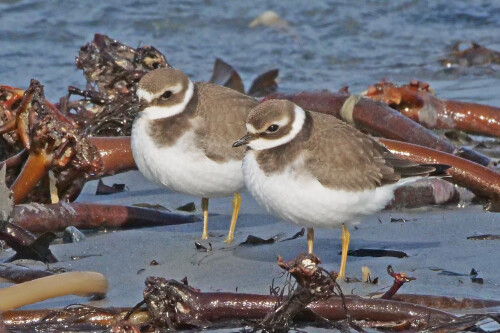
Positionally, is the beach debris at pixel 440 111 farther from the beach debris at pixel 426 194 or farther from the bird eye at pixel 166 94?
the bird eye at pixel 166 94

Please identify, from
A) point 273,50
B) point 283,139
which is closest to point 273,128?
point 283,139

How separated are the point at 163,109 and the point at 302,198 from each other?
145 centimetres

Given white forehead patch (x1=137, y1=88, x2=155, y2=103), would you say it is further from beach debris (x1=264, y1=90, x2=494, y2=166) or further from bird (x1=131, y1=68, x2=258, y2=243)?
beach debris (x1=264, y1=90, x2=494, y2=166)

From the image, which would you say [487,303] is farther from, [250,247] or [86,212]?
[86,212]

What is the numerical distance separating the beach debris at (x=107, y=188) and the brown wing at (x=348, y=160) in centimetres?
200

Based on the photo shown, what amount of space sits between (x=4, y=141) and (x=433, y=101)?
11.9ft

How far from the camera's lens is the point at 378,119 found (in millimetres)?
6848

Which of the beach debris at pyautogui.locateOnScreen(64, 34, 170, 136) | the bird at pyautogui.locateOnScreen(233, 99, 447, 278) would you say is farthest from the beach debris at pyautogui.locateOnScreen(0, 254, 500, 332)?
the beach debris at pyautogui.locateOnScreen(64, 34, 170, 136)

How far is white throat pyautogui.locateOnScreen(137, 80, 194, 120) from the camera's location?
19.3 feet

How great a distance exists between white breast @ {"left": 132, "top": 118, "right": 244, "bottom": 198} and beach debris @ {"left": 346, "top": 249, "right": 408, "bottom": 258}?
905mm

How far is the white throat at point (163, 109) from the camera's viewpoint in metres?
5.88

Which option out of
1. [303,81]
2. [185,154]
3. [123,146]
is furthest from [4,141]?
[303,81]

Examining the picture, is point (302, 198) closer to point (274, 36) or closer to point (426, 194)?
point (426, 194)

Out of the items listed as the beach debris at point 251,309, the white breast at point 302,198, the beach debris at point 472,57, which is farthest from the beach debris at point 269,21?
the beach debris at point 251,309
